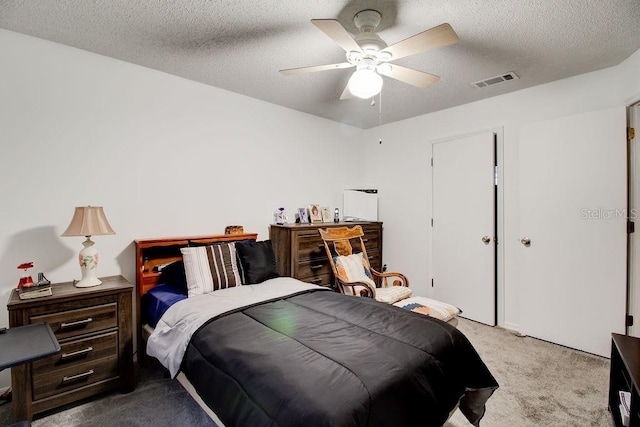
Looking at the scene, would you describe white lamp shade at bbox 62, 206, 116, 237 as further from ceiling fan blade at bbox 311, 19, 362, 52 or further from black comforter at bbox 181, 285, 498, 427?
ceiling fan blade at bbox 311, 19, 362, 52

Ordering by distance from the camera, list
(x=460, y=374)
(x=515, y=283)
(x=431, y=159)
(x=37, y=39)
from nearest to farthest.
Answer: (x=460, y=374) → (x=37, y=39) → (x=515, y=283) → (x=431, y=159)

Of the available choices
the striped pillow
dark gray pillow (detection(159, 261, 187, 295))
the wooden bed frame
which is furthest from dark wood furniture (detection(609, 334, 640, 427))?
the wooden bed frame

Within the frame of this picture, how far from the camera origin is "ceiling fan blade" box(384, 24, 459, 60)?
62.7 inches

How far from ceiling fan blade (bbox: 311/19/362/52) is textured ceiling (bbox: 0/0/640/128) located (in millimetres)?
277

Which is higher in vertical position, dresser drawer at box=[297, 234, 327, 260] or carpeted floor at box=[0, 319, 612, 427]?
dresser drawer at box=[297, 234, 327, 260]

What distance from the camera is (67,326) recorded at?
2018 mm

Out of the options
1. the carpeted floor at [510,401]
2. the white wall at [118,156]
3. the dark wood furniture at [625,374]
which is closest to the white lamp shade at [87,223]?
the white wall at [118,156]

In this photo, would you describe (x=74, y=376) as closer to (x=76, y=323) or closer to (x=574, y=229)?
(x=76, y=323)

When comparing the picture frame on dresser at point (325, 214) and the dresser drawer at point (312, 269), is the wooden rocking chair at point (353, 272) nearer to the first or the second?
the dresser drawer at point (312, 269)

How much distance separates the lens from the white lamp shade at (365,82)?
6.38ft

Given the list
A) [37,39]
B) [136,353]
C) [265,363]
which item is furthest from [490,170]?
[37,39]

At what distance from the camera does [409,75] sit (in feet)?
6.95

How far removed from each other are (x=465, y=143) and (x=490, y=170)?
1.49 feet

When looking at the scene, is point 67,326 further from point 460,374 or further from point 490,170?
point 490,170
